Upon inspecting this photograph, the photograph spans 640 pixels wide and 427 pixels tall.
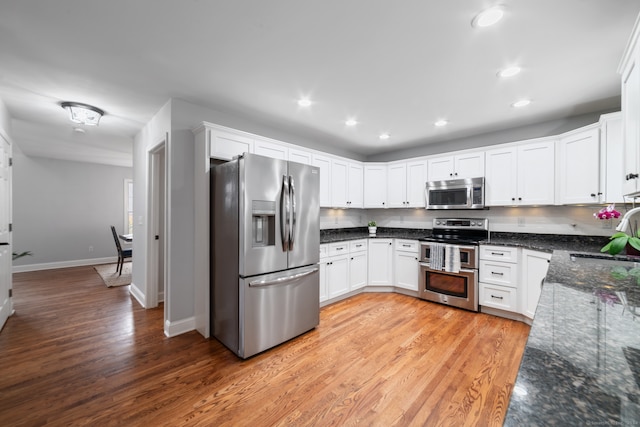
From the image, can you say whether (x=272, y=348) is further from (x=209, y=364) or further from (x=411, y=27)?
(x=411, y=27)

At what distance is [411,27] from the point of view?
178 cm

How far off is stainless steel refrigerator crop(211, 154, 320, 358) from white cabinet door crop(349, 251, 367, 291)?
1146mm

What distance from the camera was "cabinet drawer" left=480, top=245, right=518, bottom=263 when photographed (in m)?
3.29

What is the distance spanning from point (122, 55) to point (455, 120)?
3593mm

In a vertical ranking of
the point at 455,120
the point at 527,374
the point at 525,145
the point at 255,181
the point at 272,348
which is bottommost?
the point at 272,348

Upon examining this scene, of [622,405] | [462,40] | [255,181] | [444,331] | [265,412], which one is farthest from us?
[444,331]

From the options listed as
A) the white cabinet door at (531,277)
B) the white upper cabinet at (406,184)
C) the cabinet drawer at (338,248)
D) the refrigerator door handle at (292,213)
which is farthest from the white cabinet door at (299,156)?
the white cabinet door at (531,277)

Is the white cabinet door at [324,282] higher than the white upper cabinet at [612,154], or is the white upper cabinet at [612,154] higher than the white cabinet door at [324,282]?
the white upper cabinet at [612,154]

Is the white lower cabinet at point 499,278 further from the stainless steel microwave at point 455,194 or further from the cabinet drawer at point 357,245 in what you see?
the cabinet drawer at point 357,245

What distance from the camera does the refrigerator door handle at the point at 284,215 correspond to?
8.93 ft

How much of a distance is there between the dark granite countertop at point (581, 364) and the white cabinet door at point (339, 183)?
3345 millimetres

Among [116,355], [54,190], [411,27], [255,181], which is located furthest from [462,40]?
[54,190]

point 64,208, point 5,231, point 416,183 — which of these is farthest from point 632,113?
point 64,208

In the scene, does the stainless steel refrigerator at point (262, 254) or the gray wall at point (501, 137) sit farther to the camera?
the gray wall at point (501, 137)
